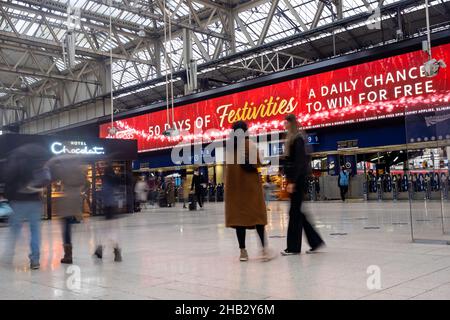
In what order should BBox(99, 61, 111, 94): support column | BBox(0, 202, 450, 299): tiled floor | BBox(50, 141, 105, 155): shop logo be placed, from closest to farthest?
BBox(0, 202, 450, 299): tiled floor, BBox(50, 141, 105, 155): shop logo, BBox(99, 61, 111, 94): support column

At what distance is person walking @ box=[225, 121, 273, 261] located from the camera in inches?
201

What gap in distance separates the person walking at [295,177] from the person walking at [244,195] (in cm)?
36

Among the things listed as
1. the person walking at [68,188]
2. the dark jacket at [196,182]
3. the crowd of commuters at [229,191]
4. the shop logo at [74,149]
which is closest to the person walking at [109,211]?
the crowd of commuters at [229,191]

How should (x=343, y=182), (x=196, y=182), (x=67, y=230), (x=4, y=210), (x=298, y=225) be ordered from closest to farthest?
(x=298, y=225) → (x=67, y=230) → (x=4, y=210) → (x=196, y=182) → (x=343, y=182)

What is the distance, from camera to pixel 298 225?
542 centimetres

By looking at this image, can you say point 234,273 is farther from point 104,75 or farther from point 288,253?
point 104,75

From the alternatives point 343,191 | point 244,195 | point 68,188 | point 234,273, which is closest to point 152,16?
point 343,191

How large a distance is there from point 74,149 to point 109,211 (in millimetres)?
10118

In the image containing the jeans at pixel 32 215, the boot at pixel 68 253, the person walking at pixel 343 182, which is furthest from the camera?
the person walking at pixel 343 182

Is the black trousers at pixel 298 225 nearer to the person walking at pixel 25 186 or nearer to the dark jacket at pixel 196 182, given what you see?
the person walking at pixel 25 186

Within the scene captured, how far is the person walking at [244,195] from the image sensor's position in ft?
16.8

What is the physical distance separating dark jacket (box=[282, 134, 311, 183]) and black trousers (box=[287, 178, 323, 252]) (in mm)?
100

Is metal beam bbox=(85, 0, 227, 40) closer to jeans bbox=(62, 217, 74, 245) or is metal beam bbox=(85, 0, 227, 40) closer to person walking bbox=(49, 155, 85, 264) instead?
person walking bbox=(49, 155, 85, 264)

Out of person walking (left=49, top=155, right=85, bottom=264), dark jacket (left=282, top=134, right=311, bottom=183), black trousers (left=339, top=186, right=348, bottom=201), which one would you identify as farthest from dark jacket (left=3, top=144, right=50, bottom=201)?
black trousers (left=339, top=186, right=348, bottom=201)
